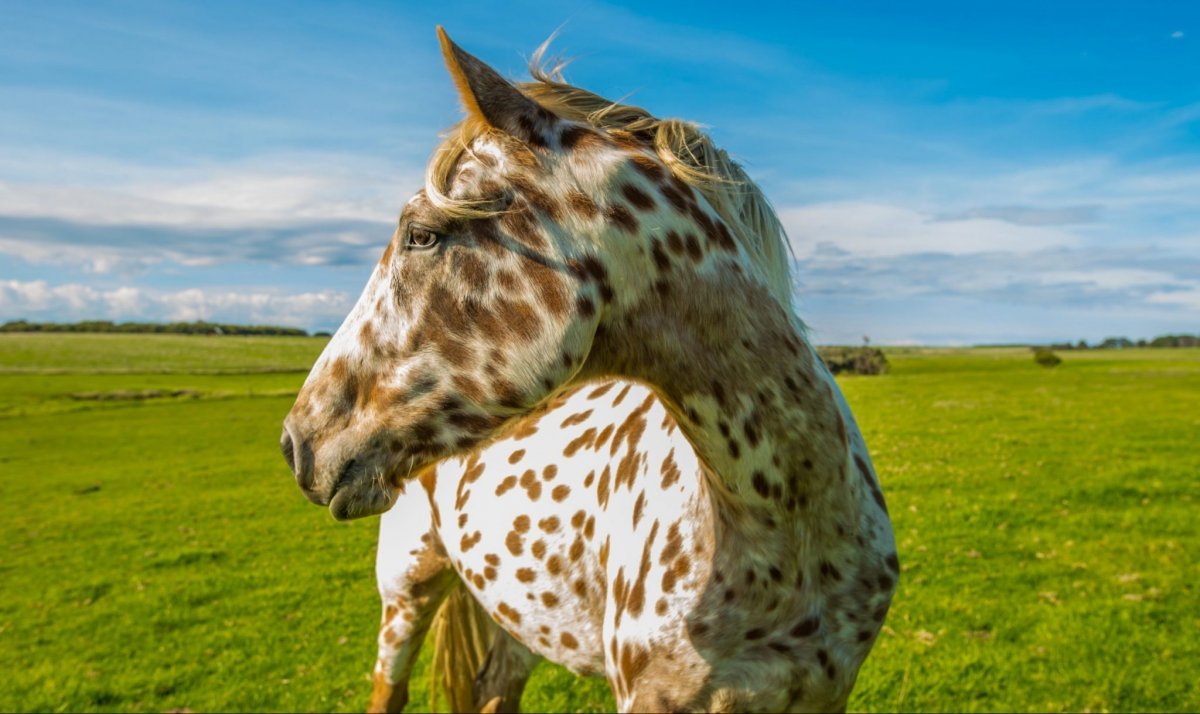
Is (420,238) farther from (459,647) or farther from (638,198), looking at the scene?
(459,647)

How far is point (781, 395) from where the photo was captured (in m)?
2.56

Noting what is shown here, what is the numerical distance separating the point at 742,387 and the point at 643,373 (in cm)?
33

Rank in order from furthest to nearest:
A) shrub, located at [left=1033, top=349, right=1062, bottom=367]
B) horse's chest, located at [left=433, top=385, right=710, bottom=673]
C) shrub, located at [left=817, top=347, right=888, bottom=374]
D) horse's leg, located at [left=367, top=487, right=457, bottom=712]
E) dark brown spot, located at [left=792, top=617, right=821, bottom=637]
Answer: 1. shrub, located at [left=1033, top=349, right=1062, bottom=367]
2. shrub, located at [left=817, top=347, right=888, bottom=374]
3. horse's leg, located at [left=367, top=487, right=457, bottom=712]
4. horse's chest, located at [left=433, top=385, right=710, bottom=673]
5. dark brown spot, located at [left=792, top=617, right=821, bottom=637]

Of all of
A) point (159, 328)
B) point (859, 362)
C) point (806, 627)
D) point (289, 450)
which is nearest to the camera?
point (289, 450)

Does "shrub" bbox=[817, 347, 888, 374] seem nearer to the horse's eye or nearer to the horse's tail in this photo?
the horse's tail

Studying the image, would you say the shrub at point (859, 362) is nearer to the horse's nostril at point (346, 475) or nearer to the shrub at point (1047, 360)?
the shrub at point (1047, 360)

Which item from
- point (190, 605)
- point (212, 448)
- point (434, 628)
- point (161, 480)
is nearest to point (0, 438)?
point (212, 448)

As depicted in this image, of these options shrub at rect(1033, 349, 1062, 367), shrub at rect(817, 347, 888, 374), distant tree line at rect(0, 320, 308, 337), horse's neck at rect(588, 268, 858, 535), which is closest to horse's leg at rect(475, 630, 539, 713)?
horse's neck at rect(588, 268, 858, 535)

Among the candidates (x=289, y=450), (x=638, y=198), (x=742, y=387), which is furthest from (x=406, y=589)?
(x=638, y=198)

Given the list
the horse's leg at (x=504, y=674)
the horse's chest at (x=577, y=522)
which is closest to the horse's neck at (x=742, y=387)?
the horse's chest at (x=577, y=522)

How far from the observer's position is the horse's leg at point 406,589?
4.83m

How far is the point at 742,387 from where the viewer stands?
8.16 ft

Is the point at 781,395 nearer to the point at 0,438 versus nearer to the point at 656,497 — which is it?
the point at 656,497

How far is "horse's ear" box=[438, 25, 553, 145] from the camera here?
2.25 metres
